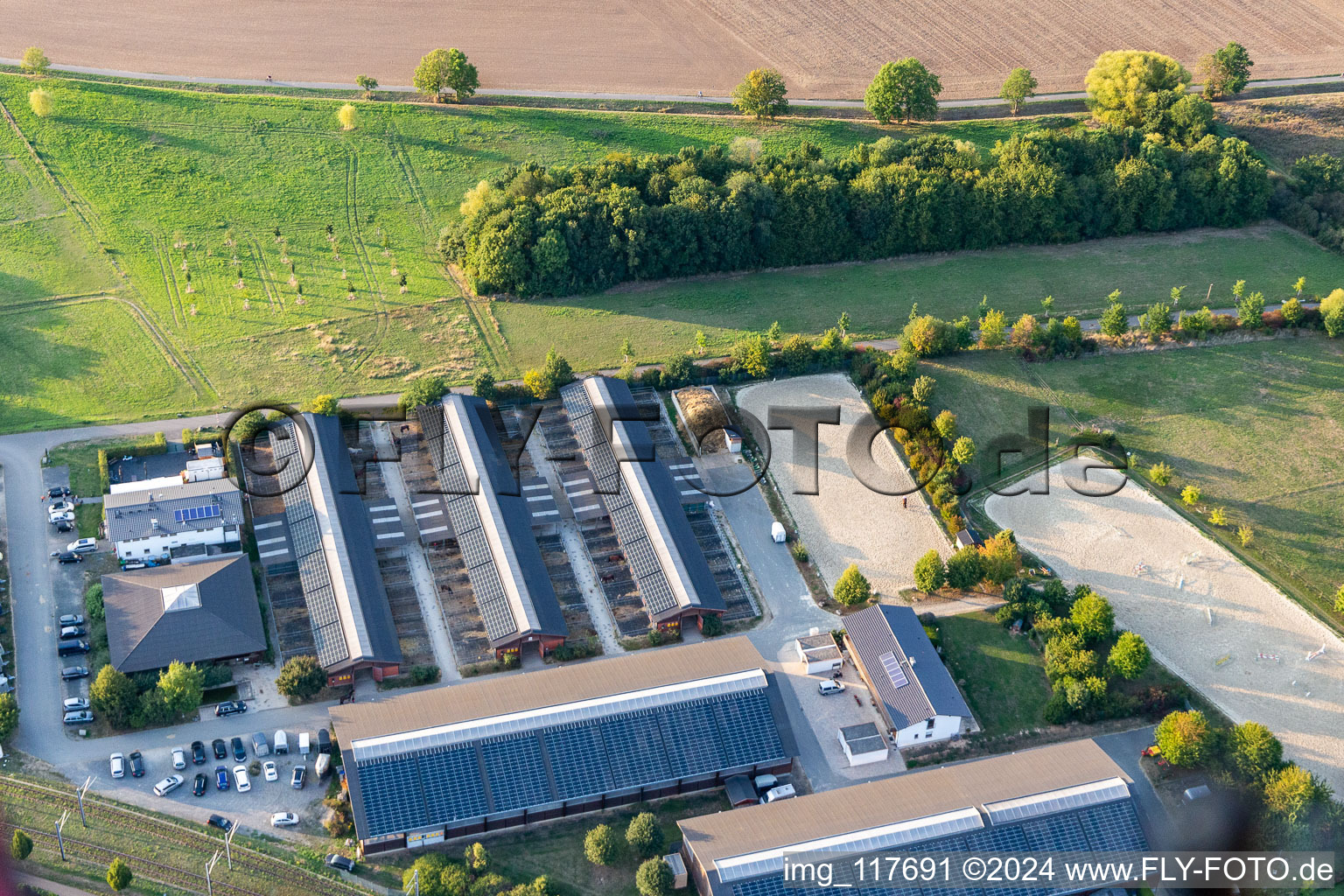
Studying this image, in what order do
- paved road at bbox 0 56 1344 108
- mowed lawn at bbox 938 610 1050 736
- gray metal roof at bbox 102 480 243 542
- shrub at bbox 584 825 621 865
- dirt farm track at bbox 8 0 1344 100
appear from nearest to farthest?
shrub at bbox 584 825 621 865
mowed lawn at bbox 938 610 1050 736
gray metal roof at bbox 102 480 243 542
paved road at bbox 0 56 1344 108
dirt farm track at bbox 8 0 1344 100

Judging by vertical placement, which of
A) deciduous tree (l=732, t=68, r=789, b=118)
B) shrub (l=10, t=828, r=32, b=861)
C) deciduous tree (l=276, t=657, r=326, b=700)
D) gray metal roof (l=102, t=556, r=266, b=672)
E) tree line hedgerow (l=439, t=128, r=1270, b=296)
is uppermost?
deciduous tree (l=732, t=68, r=789, b=118)

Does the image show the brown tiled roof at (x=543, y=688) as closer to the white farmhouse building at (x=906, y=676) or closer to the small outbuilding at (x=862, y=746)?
the small outbuilding at (x=862, y=746)

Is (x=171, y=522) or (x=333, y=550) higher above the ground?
(x=171, y=522)

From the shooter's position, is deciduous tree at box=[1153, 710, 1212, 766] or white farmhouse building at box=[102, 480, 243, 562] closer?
deciduous tree at box=[1153, 710, 1212, 766]

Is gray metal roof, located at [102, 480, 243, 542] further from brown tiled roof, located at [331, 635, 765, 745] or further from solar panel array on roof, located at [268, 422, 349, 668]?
brown tiled roof, located at [331, 635, 765, 745]

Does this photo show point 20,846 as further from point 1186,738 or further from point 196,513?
point 1186,738

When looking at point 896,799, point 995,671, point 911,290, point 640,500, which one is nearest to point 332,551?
point 640,500

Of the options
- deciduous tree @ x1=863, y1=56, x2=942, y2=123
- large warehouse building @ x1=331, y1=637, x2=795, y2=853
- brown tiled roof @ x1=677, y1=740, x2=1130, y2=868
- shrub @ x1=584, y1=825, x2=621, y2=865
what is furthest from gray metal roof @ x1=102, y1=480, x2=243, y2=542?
deciduous tree @ x1=863, y1=56, x2=942, y2=123

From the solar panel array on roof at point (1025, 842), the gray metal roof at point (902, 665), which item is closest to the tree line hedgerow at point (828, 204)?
the gray metal roof at point (902, 665)

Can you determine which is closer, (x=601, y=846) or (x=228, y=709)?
(x=601, y=846)
